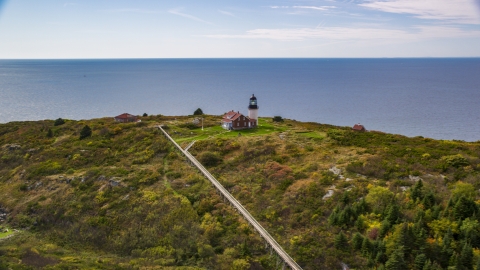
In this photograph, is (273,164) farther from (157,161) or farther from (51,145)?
(51,145)

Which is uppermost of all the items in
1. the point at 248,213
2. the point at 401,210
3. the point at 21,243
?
the point at 401,210

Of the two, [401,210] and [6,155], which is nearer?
[401,210]

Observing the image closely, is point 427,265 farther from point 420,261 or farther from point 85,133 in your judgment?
point 85,133

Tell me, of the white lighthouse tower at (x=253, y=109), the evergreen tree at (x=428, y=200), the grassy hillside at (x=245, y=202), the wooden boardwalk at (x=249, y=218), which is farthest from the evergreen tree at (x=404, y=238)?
the white lighthouse tower at (x=253, y=109)

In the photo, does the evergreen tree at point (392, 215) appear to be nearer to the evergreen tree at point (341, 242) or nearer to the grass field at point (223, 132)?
the evergreen tree at point (341, 242)

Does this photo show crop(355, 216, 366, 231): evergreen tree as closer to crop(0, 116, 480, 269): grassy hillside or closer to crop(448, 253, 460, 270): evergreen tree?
crop(0, 116, 480, 269): grassy hillside

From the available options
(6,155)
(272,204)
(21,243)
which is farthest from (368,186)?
(6,155)

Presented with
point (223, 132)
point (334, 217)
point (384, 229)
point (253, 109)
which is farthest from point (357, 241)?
point (253, 109)
